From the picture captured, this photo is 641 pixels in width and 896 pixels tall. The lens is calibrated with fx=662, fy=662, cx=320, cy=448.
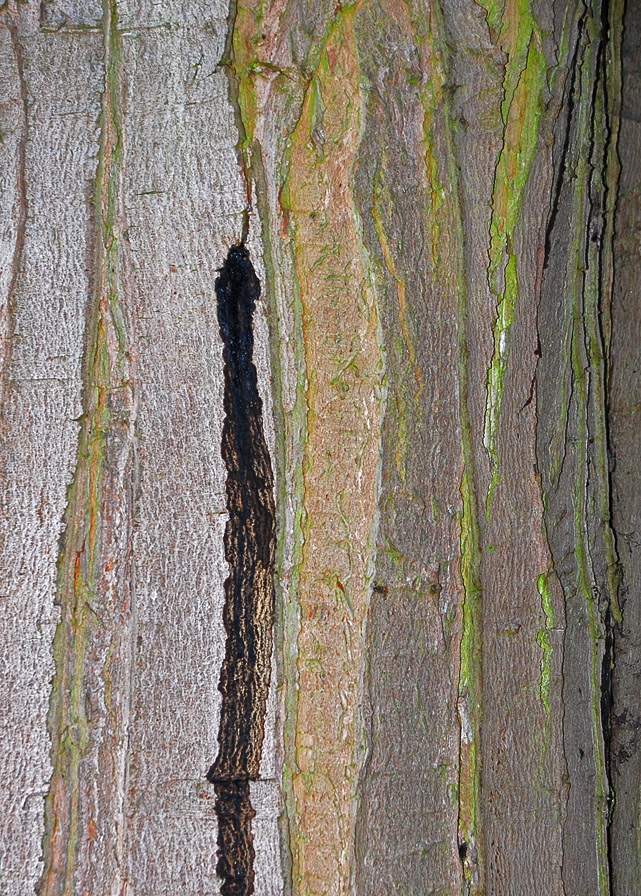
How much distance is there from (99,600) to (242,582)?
124mm

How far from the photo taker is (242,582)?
0.58 meters

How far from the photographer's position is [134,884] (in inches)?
22.3

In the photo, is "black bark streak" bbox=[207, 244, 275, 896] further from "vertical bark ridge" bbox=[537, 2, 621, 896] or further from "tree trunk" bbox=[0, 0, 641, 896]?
"vertical bark ridge" bbox=[537, 2, 621, 896]

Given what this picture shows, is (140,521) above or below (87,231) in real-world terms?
below

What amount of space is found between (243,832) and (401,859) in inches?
5.5

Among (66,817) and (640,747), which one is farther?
(640,747)

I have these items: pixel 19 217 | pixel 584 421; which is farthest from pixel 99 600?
pixel 584 421

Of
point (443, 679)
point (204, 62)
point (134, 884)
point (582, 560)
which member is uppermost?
point (204, 62)

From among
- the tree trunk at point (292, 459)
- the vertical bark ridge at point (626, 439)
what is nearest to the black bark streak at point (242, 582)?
the tree trunk at point (292, 459)

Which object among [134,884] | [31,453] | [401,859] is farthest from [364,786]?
[31,453]

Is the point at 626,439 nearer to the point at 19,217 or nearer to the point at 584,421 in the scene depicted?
the point at 584,421

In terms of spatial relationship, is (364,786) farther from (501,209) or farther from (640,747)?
(501,209)

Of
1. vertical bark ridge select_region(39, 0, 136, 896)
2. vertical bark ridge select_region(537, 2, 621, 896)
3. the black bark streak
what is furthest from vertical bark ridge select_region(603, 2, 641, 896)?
vertical bark ridge select_region(39, 0, 136, 896)

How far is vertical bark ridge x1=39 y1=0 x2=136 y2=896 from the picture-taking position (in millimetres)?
562
